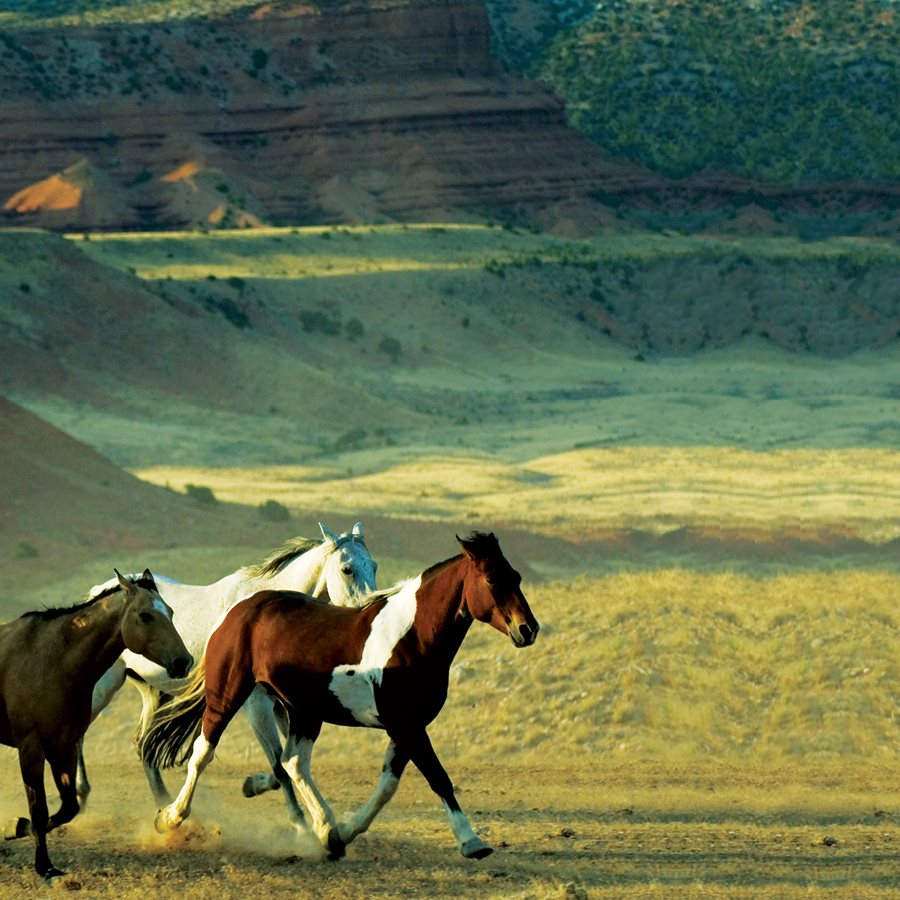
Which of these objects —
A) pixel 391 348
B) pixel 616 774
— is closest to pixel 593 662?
pixel 616 774

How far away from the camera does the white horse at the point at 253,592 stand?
1419cm

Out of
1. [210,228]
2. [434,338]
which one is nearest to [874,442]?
[434,338]

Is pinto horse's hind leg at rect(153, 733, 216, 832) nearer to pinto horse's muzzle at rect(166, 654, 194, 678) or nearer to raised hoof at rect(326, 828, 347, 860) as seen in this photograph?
raised hoof at rect(326, 828, 347, 860)

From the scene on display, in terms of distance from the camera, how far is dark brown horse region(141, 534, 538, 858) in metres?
12.6

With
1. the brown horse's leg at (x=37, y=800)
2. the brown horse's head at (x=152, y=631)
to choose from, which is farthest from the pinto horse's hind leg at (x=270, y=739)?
the brown horse's leg at (x=37, y=800)

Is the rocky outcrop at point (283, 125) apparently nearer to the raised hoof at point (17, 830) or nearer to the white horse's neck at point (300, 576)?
the white horse's neck at point (300, 576)

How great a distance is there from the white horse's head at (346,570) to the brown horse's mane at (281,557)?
0.52 metres

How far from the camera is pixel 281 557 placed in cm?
1515

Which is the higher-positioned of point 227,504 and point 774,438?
point 227,504

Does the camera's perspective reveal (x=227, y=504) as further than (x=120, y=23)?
No

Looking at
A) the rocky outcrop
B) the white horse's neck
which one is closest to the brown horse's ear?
the white horse's neck

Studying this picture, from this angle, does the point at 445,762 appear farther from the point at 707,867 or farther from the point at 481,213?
the point at 481,213

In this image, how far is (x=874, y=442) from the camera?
190ft

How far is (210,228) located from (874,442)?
55.5 metres
